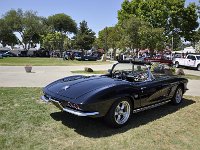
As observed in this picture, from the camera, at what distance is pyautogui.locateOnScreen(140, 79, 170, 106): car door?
628 centimetres

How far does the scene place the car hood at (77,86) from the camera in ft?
18.2

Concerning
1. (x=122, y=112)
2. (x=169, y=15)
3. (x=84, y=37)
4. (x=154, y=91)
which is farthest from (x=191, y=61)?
(x=84, y=37)

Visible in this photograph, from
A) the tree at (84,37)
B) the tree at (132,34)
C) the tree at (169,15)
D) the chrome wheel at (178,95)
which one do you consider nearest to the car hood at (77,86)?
the chrome wheel at (178,95)

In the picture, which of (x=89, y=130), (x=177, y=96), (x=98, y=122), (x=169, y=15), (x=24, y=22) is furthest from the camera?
(x=24, y=22)

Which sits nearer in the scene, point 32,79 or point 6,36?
point 32,79

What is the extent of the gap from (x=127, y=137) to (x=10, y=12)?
67316 millimetres

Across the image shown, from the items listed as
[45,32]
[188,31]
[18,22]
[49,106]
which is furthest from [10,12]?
[49,106]

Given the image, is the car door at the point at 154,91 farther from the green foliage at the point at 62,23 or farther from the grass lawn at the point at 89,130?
the green foliage at the point at 62,23

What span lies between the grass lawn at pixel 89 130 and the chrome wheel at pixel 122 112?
195 mm

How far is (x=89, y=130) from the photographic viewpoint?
550cm

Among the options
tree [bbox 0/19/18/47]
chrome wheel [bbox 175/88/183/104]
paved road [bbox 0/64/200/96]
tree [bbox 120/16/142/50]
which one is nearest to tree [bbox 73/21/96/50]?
tree [bbox 0/19/18/47]

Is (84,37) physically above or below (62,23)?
below

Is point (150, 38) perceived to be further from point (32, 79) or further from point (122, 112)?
point (122, 112)

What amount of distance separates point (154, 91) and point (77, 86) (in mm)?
1934
